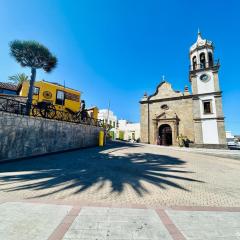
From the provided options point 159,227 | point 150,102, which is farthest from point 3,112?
point 150,102

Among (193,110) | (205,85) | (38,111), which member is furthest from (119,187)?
(205,85)

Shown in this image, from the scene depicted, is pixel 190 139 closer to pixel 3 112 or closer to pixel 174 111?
pixel 174 111

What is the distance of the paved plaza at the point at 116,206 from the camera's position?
3.23 metres

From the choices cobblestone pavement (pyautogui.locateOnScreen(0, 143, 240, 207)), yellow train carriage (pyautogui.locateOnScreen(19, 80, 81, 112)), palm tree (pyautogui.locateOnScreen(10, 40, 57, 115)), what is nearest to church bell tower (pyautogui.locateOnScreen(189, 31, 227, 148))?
cobblestone pavement (pyautogui.locateOnScreen(0, 143, 240, 207))

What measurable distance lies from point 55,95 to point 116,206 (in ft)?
82.9

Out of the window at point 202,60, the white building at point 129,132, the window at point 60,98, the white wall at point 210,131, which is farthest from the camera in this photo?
the white building at point 129,132

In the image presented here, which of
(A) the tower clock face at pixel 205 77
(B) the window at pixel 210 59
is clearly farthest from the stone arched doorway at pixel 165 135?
(B) the window at pixel 210 59

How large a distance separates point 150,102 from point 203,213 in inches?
984

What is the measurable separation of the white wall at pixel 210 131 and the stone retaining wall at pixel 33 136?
17482 millimetres

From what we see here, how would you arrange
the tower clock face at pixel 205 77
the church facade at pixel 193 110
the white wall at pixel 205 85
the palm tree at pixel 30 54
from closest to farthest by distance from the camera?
1. the palm tree at pixel 30 54
2. the church facade at pixel 193 110
3. the white wall at pixel 205 85
4. the tower clock face at pixel 205 77

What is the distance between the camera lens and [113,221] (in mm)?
3670

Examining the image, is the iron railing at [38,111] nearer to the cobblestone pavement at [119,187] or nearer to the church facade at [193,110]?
the cobblestone pavement at [119,187]

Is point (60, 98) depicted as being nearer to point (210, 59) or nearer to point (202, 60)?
point (202, 60)

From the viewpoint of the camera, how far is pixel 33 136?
39.4 ft
